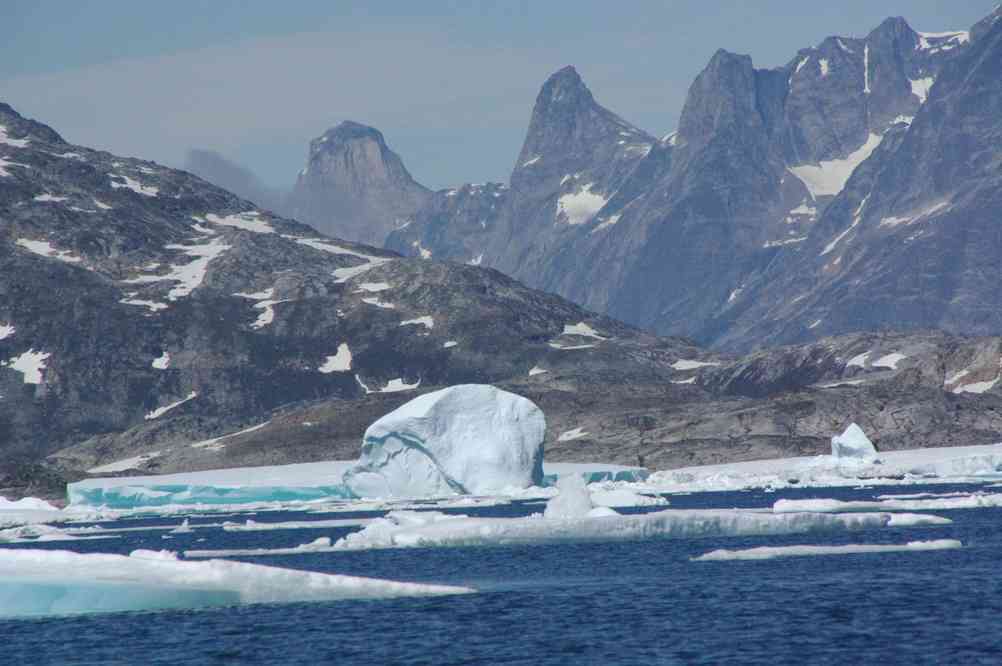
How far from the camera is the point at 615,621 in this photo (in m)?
53.1

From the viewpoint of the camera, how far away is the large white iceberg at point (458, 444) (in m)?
124

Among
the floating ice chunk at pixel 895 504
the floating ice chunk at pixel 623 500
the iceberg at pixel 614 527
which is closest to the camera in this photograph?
the iceberg at pixel 614 527

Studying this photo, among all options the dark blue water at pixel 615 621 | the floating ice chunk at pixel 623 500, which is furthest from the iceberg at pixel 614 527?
the floating ice chunk at pixel 623 500

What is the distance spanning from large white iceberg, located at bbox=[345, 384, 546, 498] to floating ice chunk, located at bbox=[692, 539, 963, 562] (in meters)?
53.1

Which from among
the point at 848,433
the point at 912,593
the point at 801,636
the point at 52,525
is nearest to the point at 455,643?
the point at 801,636

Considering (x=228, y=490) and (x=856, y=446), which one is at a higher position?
(x=856, y=446)

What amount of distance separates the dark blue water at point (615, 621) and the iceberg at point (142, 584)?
102 cm

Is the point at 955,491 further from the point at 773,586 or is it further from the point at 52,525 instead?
the point at 52,525

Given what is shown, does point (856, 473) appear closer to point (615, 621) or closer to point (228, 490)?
point (228, 490)

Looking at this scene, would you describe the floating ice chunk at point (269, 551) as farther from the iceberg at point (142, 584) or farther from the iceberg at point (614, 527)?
the iceberg at point (142, 584)

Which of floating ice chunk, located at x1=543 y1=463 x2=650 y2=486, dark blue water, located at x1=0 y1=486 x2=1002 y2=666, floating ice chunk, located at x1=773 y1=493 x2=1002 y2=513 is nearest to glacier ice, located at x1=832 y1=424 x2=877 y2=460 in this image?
floating ice chunk, located at x1=543 y1=463 x2=650 y2=486

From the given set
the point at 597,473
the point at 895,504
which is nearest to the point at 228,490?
the point at 597,473

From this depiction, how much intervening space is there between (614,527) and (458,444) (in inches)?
1971

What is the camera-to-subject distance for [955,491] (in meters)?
116
